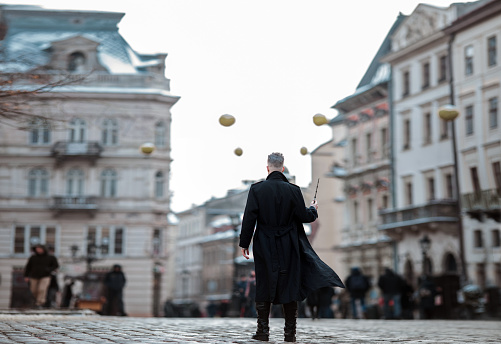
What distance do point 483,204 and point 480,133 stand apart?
3.99 m

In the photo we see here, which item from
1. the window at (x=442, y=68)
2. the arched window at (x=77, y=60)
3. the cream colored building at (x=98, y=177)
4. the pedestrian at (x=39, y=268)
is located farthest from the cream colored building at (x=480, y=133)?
the pedestrian at (x=39, y=268)

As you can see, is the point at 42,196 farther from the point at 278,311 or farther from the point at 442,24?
the point at 278,311

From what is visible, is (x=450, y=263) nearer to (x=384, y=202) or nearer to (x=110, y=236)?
(x=384, y=202)

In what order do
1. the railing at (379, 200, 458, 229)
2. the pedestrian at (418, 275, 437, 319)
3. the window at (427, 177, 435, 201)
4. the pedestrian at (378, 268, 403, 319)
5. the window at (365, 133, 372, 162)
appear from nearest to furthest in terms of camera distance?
1. the pedestrian at (378, 268, 403, 319)
2. the pedestrian at (418, 275, 437, 319)
3. the railing at (379, 200, 458, 229)
4. the window at (427, 177, 435, 201)
5. the window at (365, 133, 372, 162)

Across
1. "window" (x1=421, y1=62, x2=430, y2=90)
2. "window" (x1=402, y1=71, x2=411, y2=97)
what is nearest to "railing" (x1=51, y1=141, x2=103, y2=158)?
"window" (x1=402, y1=71, x2=411, y2=97)

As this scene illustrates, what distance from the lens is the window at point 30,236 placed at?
2450 inches

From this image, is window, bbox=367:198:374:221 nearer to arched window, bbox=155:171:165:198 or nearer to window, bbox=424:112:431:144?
window, bbox=424:112:431:144

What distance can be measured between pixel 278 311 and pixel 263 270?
18.5 metres

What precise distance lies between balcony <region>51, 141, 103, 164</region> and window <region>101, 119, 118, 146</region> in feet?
2.15

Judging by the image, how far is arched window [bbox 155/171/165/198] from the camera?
63.2 meters

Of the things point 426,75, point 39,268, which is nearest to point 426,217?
point 426,75

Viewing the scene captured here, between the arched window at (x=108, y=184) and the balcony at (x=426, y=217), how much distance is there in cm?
1697

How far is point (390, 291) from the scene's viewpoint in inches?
1213

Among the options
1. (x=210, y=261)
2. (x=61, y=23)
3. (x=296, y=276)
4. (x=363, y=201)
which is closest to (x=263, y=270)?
(x=296, y=276)
